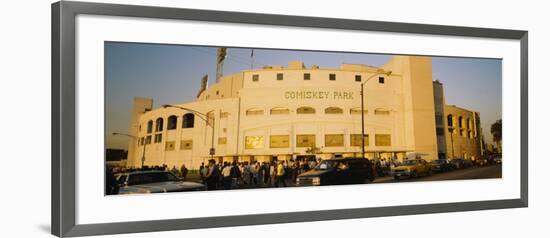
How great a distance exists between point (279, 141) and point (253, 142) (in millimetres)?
485

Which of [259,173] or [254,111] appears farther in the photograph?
[254,111]

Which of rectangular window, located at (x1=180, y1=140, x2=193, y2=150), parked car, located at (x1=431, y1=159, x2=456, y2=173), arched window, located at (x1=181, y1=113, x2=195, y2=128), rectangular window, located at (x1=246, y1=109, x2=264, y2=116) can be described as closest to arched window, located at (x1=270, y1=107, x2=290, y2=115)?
rectangular window, located at (x1=246, y1=109, x2=264, y2=116)

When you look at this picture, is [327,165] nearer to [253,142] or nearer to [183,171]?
[253,142]

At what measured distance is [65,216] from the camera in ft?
36.7

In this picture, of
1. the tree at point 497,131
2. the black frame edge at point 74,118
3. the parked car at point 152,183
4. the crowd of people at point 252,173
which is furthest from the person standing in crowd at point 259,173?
the tree at point 497,131

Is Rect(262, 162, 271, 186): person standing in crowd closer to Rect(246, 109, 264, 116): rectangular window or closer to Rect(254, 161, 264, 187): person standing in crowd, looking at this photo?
Rect(254, 161, 264, 187): person standing in crowd

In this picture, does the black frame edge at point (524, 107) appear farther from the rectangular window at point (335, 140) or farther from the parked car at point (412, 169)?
the rectangular window at point (335, 140)

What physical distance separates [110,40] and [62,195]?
8.08ft

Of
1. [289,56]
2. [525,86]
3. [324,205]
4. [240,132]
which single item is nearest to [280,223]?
[324,205]

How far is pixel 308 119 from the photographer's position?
43.8ft

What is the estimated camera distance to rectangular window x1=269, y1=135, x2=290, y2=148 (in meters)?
13.2

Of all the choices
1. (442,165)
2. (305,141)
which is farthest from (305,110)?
(442,165)

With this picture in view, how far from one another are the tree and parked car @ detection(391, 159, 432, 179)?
1.74 m

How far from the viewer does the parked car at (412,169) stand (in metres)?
14.0
